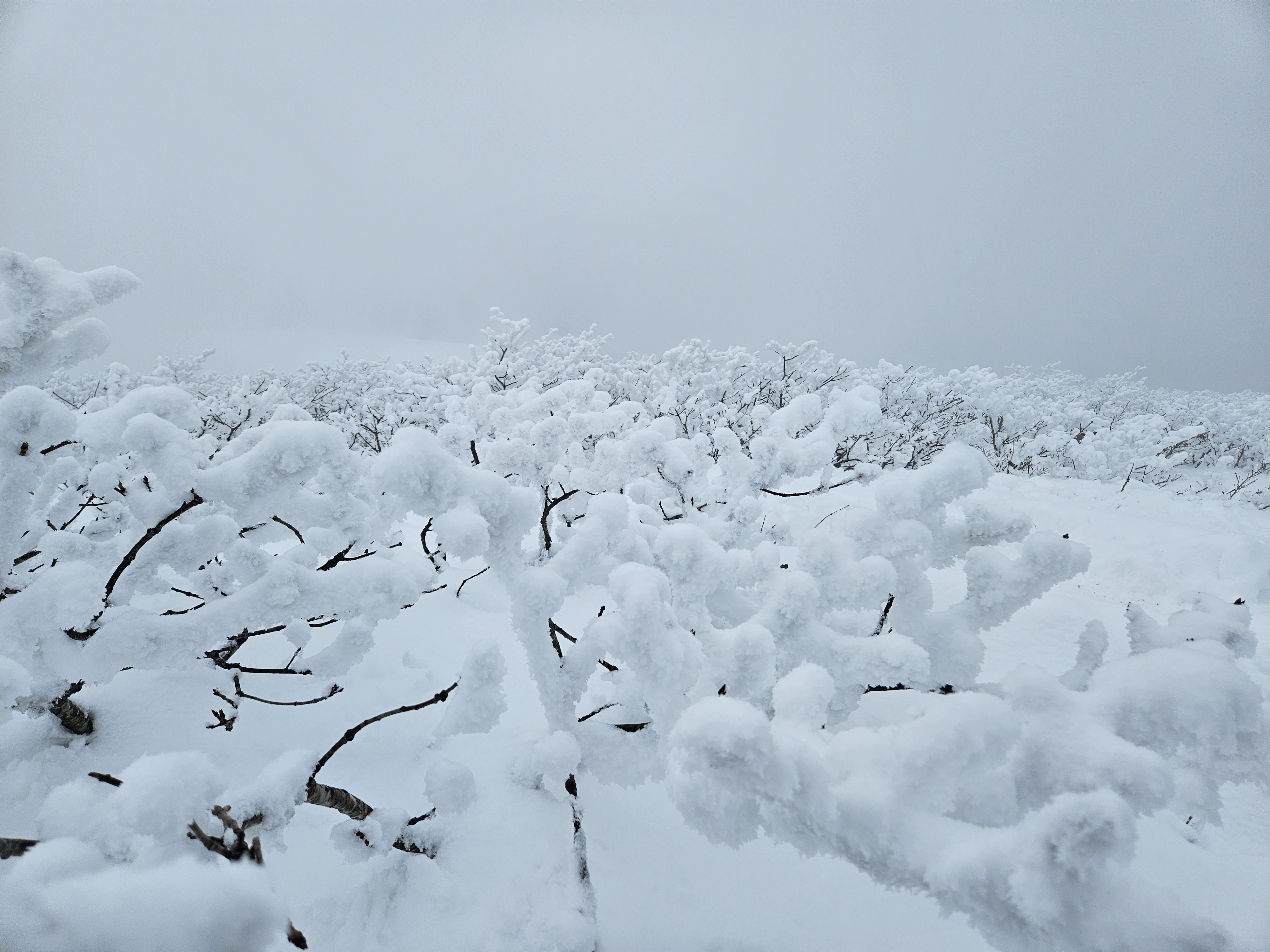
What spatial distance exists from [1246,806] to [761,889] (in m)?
3.15

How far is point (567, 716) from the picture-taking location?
75.1 inches

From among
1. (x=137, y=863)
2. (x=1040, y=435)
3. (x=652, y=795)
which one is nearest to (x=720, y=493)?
(x=652, y=795)

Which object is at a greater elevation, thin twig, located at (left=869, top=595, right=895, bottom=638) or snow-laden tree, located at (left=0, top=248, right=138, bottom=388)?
snow-laden tree, located at (left=0, top=248, right=138, bottom=388)

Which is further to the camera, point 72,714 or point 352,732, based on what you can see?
point 72,714

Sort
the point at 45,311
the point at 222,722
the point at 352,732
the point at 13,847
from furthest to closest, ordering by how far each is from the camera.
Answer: the point at 222,722 < the point at 352,732 < the point at 45,311 < the point at 13,847

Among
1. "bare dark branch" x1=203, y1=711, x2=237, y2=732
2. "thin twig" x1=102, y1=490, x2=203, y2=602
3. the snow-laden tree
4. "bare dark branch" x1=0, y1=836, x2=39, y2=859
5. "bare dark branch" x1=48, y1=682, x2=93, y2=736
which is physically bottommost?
"bare dark branch" x1=203, y1=711, x2=237, y2=732

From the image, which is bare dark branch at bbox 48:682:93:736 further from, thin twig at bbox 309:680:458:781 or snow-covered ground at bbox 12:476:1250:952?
thin twig at bbox 309:680:458:781

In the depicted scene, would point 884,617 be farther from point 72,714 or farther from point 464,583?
point 72,714

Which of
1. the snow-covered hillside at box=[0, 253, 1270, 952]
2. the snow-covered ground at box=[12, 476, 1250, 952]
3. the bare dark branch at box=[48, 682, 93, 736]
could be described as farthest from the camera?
the bare dark branch at box=[48, 682, 93, 736]

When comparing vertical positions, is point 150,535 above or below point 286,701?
above

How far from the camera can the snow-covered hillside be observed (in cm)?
96

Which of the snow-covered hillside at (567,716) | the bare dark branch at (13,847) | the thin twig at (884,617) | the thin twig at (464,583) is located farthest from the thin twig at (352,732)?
the thin twig at (884,617)

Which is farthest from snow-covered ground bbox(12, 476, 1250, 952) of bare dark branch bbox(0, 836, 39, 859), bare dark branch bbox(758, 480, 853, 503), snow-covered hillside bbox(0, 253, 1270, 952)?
bare dark branch bbox(758, 480, 853, 503)

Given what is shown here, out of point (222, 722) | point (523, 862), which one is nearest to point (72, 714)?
point (222, 722)
